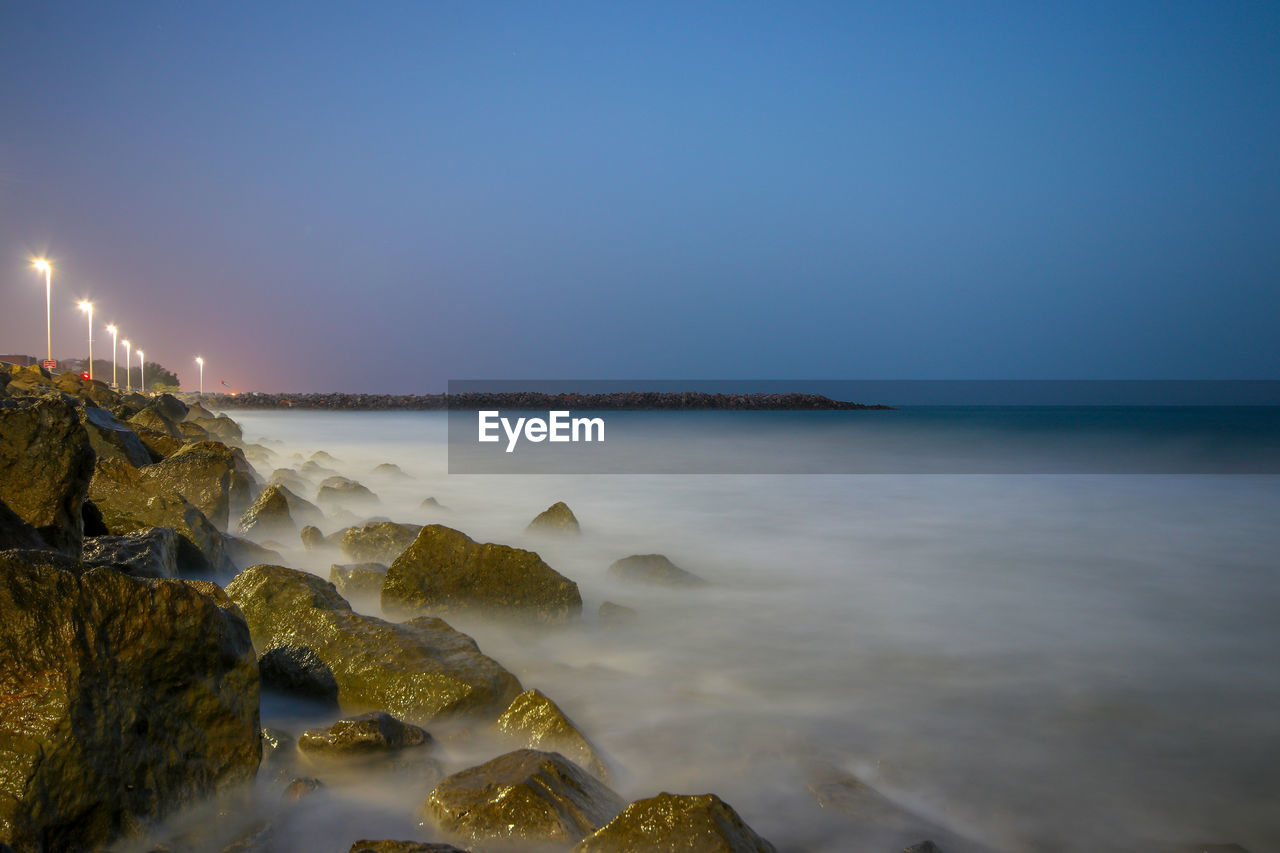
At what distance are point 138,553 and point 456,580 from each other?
5.93 feet

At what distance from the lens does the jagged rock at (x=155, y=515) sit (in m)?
4.91

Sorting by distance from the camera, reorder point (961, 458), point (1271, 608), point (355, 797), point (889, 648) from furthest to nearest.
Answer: point (961, 458), point (1271, 608), point (889, 648), point (355, 797)

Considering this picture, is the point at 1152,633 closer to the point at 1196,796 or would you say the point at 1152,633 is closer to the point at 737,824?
the point at 1196,796

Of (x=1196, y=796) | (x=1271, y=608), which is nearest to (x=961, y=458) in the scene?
(x=1271, y=608)

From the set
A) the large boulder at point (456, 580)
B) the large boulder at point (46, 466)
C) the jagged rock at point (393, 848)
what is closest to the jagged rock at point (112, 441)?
the large boulder at point (456, 580)

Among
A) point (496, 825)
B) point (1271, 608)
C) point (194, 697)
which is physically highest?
point (194, 697)

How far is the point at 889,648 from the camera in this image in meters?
5.60

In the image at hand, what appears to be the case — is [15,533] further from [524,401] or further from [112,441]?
[524,401]

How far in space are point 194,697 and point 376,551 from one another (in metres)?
4.01

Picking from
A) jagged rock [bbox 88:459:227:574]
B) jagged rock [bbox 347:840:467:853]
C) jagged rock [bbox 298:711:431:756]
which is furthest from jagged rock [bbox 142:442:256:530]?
jagged rock [bbox 347:840:467:853]

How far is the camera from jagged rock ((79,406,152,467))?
6.90 m

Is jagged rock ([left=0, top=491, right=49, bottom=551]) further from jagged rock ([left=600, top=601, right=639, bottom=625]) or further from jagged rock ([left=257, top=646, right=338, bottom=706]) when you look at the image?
jagged rock ([left=600, top=601, right=639, bottom=625])

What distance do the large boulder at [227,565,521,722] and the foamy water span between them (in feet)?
0.80

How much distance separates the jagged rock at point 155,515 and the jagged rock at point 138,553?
0.61 meters
